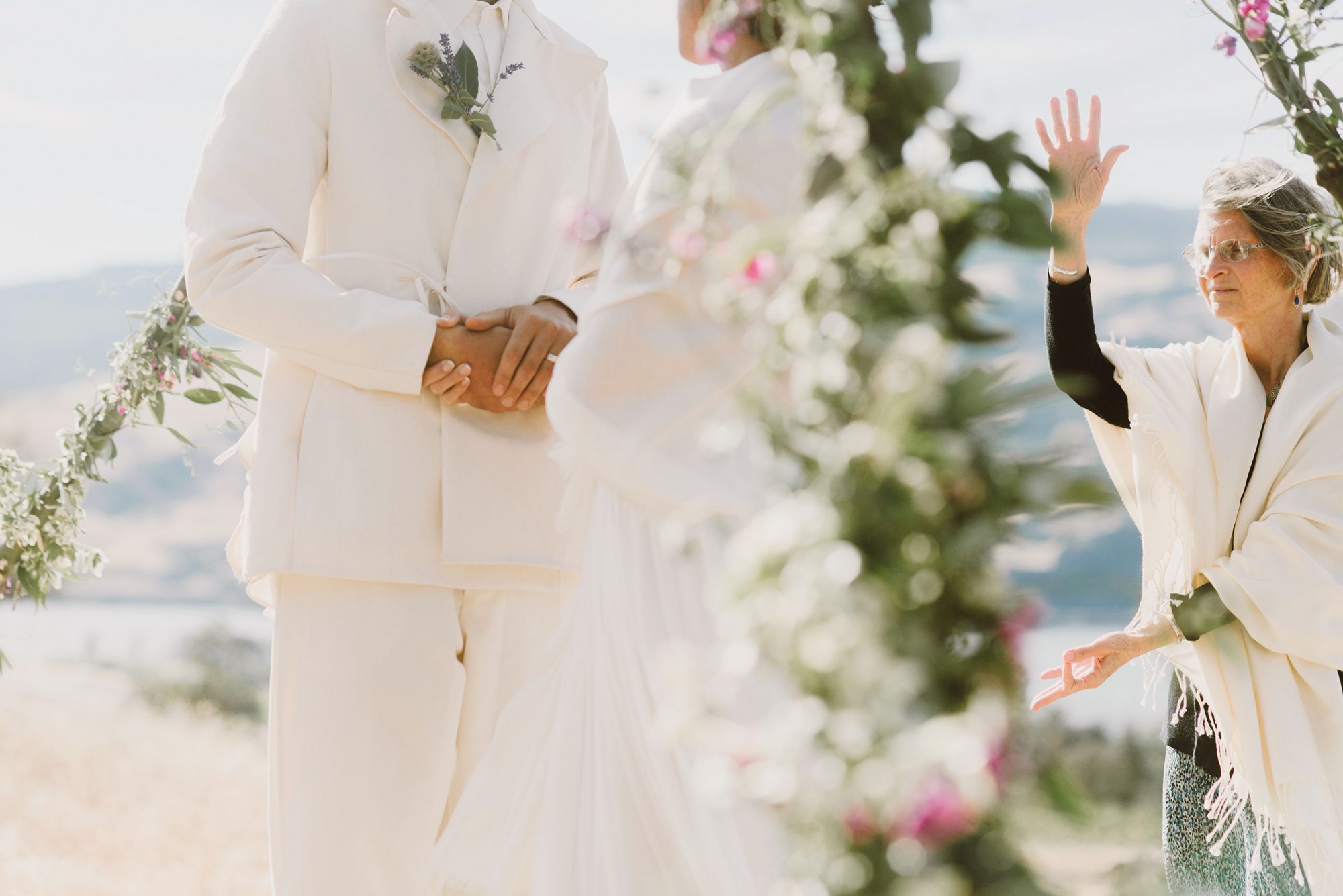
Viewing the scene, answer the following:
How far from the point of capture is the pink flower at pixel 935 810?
3.14 ft

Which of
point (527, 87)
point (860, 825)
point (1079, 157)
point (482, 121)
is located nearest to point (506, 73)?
point (527, 87)

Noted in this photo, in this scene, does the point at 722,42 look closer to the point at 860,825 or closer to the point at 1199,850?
the point at 860,825

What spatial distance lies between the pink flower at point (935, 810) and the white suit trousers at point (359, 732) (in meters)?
1.39

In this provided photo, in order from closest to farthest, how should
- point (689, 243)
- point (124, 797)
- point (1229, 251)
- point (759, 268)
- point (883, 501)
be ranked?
point (883, 501) < point (759, 268) < point (689, 243) < point (1229, 251) < point (124, 797)

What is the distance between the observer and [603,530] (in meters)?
1.77

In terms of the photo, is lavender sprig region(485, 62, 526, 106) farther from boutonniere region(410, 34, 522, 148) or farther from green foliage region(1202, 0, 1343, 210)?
green foliage region(1202, 0, 1343, 210)

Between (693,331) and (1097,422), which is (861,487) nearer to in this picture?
(693,331)

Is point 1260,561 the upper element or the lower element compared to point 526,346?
lower

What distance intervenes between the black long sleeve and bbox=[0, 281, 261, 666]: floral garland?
5.92 feet

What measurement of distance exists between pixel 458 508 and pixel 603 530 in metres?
0.55

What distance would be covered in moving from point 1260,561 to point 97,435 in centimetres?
266

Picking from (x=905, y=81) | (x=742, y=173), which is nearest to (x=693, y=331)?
(x=742, y=173)

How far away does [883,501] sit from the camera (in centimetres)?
107

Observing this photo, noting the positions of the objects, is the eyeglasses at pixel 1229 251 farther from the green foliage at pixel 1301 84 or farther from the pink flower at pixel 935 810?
the pink flower at pixel 935 810
